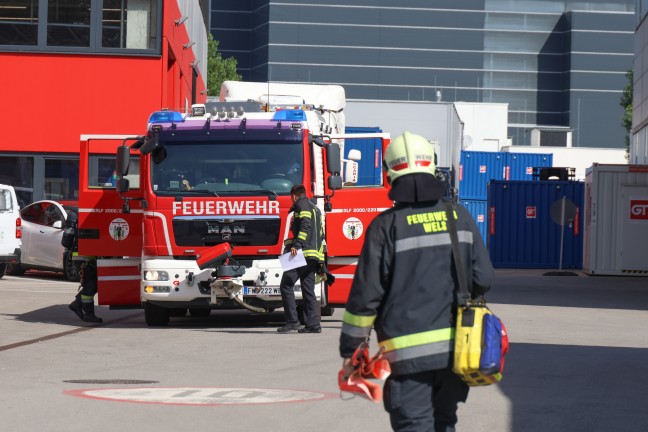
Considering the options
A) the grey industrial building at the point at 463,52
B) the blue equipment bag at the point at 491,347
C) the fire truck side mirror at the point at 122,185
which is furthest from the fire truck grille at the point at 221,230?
the grey industrial building at the point at 463,52

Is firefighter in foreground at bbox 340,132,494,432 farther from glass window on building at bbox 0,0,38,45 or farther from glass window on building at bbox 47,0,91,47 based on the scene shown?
glass window on building at bbox 0,0,38,45

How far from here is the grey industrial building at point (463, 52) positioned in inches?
4523

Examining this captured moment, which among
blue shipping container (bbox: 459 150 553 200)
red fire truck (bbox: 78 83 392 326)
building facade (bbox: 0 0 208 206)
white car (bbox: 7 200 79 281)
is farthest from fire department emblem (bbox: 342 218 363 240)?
blue shipping container (bbox: 459 150 553 200)

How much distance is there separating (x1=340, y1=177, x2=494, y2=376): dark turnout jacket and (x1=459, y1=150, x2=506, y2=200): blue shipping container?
41741mm

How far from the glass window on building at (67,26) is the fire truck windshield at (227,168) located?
17022 millimetres

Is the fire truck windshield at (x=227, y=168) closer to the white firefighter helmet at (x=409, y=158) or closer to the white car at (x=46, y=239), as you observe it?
the white firefighter helmet at (x=409, y=158)

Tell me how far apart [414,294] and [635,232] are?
98.0 feet

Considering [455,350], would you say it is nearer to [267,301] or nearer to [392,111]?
[267,301]

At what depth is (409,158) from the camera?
6344 millimetres

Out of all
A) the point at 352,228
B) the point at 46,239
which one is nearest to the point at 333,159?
the point at 352,228

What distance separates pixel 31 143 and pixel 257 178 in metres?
17.2

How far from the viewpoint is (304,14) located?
115 metres

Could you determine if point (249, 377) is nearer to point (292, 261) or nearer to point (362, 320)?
point (292, 261)

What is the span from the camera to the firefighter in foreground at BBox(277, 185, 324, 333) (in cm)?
1552
